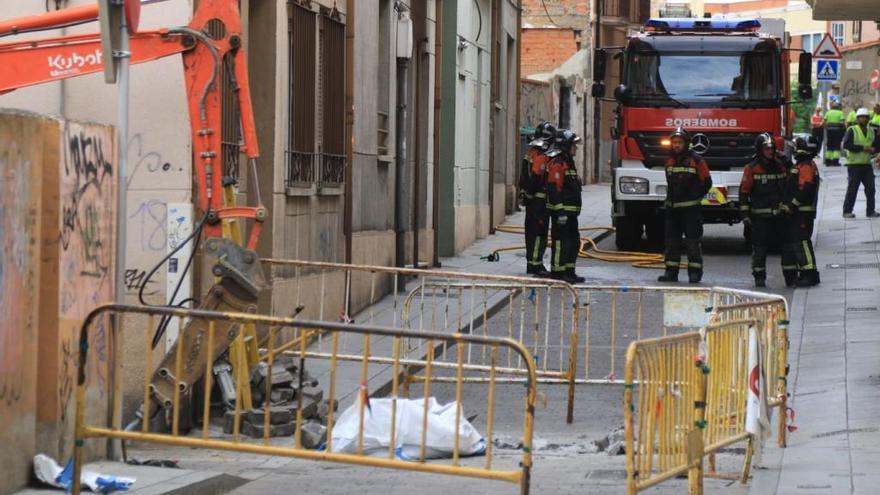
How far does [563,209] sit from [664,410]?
1291 cm

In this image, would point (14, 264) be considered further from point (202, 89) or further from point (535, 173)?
point (535, 173)

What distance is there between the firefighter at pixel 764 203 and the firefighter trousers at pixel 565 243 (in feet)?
6.99

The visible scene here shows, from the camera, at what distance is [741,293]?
1080 centimetres

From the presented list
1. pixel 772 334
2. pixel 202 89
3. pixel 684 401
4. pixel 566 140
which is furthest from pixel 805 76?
pixel 684 401

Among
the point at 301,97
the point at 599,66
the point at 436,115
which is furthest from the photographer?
the point at 599,66

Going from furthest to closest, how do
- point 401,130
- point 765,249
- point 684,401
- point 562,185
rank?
point 562,185 → point 401,130 → point 765,249 → point 684,401

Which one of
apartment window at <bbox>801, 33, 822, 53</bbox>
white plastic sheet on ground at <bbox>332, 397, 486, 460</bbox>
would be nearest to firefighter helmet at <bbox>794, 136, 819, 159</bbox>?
white plastic sheet on ground at <bbox>332, 397, 486, 460</bbox>

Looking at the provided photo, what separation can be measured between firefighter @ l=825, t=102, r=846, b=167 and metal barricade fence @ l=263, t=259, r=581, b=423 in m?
27.8

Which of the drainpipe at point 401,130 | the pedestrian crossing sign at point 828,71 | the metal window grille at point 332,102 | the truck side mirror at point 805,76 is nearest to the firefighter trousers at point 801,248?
the drainpipe at point 401,130

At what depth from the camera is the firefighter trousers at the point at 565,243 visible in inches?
810

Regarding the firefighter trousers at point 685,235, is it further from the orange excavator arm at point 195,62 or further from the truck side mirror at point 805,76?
the orange excavator arm at point 195,62

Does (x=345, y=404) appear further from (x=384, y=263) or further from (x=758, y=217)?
(x=758, y=217)

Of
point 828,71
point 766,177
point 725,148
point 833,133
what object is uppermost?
point 828,71

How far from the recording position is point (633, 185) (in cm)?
2378
